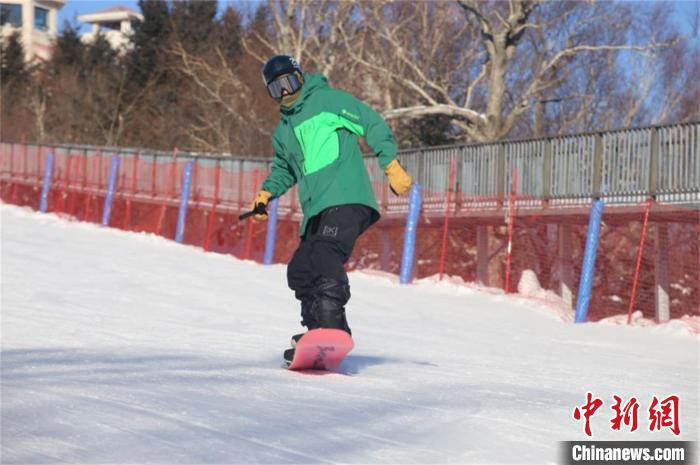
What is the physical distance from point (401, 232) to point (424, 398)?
45.7ft

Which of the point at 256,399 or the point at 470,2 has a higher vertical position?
the point at 470,2

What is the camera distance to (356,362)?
23.2 ft

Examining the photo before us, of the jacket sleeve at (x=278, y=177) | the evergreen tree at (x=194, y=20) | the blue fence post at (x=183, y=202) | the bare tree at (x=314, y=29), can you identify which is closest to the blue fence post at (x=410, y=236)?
the blue fence post at (x=183, y=202)

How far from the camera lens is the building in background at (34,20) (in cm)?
7078

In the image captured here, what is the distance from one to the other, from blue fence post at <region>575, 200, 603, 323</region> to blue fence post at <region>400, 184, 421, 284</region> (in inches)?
137

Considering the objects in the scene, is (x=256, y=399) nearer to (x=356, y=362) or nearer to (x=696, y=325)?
(x=356, y=362)

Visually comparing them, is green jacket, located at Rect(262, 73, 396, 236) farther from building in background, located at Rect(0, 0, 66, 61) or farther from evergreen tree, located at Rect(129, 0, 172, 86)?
building in background, located at Rect(0, 0, 66, 61)

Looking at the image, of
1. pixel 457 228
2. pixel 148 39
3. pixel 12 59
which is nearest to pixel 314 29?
pixel 457 228

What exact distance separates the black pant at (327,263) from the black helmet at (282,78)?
703 mm

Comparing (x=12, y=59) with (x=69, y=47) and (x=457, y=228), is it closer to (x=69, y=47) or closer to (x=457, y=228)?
(x=69, y=47)

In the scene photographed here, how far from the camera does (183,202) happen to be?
22172 millimetres

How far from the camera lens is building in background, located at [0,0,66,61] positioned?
70.8 meters

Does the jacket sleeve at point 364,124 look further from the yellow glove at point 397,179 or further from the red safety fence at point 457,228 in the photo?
the red safety fence at point 457,228

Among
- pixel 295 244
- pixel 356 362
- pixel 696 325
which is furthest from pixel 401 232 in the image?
pixel 356 362
